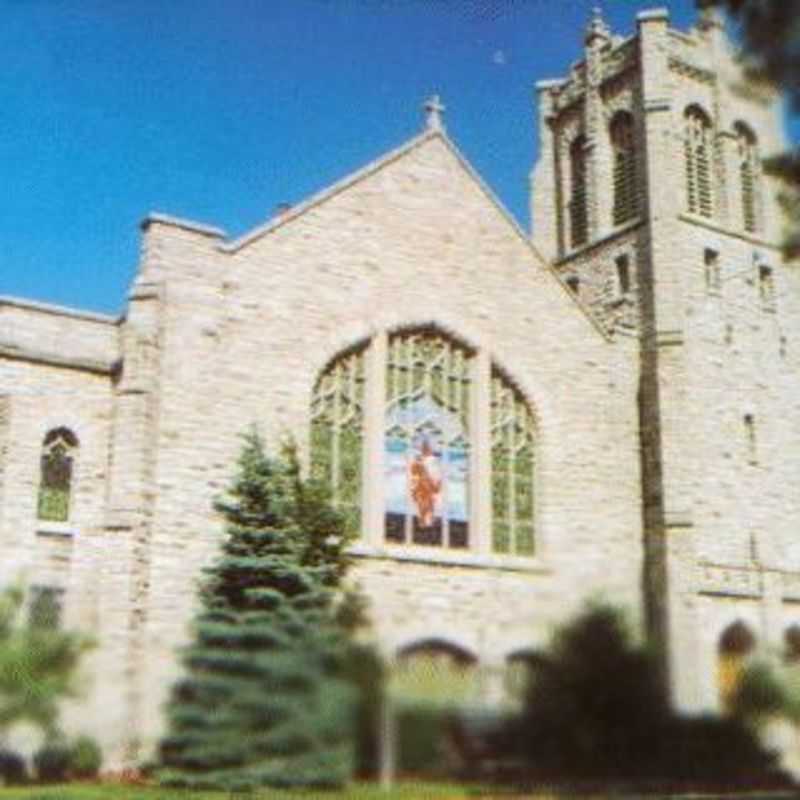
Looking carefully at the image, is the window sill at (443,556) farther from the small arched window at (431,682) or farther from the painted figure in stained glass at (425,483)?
the small arched window at (431,682)

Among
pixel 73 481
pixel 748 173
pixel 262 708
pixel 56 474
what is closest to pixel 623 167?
pixel 748 173

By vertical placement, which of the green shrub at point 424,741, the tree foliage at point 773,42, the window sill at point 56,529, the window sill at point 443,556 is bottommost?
the green shrub at point 424,741

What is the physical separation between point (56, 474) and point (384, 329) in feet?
21.7

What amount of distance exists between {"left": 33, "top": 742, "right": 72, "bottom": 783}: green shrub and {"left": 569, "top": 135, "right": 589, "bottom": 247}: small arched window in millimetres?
18780

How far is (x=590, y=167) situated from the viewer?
3019 cm

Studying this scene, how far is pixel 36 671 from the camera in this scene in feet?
44.7

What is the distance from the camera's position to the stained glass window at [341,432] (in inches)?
822

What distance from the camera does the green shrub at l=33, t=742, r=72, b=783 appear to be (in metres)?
16.6

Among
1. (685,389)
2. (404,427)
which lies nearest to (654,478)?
(685,389)

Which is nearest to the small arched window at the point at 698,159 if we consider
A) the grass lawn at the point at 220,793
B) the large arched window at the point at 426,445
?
the large arched window at the point at 426,445

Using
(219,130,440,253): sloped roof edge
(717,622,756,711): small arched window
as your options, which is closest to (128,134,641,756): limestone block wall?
(219,130,440,253): sloped roof edge

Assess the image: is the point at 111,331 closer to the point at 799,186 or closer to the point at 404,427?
the point at 404,427

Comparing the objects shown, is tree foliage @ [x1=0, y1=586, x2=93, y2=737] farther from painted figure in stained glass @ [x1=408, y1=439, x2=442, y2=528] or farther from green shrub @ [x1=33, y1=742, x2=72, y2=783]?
painted figure in stained glass @ [x1=408, y1=439, x2=442, y2=528]

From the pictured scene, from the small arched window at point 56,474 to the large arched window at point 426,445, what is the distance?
14.1 ft
